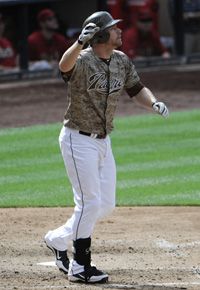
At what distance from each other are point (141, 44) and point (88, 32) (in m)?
12.7

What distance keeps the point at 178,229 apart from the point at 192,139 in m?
4.41

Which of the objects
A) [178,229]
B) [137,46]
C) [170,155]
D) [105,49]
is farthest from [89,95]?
[137,46]

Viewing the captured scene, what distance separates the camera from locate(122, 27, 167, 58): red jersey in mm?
18672

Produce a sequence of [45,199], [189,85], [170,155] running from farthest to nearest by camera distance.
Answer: [189,85]
[170,155]
[45,199]

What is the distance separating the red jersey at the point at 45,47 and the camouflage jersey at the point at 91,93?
1143 cm

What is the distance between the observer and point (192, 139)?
12539 millimetres

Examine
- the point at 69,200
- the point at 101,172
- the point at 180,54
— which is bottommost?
the point at 180,54

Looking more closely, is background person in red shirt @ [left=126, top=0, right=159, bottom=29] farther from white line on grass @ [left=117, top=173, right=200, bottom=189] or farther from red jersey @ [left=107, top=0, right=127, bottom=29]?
white line on grass @ [left=117, top=173, right=200, bottom=189]

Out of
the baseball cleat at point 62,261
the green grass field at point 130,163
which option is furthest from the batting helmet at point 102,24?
the green grass field at point 130,163

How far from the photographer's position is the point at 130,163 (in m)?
11.2

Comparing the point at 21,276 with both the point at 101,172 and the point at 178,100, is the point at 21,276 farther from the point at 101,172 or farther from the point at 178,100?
the point at 178,100

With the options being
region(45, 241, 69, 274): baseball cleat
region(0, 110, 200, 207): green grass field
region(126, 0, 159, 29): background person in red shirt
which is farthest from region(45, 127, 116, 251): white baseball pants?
region(126, 0, 159, 29): background person in red shirt

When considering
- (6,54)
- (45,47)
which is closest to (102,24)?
(6,54)

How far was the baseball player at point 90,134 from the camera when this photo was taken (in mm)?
6566
